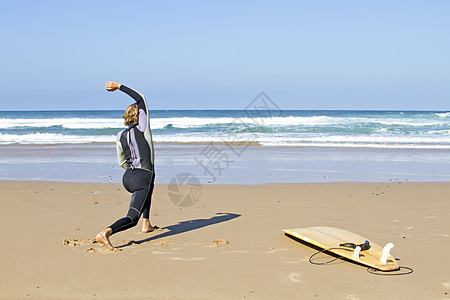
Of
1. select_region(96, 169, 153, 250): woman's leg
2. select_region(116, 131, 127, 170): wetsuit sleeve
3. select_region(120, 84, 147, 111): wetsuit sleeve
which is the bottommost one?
select_region(96, 169, 153, 250): woman's leg

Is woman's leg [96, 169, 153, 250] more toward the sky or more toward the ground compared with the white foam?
more toward the sky

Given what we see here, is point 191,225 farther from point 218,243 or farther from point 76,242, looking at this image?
point 76,242

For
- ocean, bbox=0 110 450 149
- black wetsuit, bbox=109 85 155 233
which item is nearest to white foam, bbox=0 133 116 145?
ocean, bbox=0 110 450 149

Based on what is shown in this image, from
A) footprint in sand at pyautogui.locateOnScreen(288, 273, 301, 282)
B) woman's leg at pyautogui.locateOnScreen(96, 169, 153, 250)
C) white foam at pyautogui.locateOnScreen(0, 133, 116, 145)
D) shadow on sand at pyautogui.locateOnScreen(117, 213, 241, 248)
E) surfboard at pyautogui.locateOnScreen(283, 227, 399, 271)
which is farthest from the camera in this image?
white foam at pyautogui.locateOnScreen(0, 133, 116, 145)

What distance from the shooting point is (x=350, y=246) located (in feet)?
15.0

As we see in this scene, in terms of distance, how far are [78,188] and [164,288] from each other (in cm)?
585

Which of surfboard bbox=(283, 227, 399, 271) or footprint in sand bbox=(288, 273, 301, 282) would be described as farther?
surfboard bbox=(283, 227, 399, 271)

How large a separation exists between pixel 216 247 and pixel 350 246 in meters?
1.41

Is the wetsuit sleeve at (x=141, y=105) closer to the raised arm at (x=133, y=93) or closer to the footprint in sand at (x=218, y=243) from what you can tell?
the raised arm at (x=133, y=93)

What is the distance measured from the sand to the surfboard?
110mm

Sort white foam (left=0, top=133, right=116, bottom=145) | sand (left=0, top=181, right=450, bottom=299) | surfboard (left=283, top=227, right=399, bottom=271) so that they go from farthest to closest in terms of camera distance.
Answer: white foam (left=0, top=133, right=116, bottom=145)
surfboard (left=283, top=227, right=399, bottom=271)
sand (left=0, top=181, right=450, bottom=299)

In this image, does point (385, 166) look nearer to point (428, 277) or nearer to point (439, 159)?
point (439, 159)

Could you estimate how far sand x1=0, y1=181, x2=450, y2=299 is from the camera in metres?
3.80

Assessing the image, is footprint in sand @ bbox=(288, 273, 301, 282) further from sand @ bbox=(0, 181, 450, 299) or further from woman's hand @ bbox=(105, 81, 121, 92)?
woman's hand @ bbox=(105, 81, 121, 92)
